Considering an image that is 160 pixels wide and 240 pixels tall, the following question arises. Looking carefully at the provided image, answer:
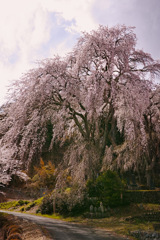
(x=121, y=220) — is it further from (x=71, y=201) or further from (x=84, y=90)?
(x=84, y=90)

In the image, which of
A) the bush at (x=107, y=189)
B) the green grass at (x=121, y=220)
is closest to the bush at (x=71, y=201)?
the green grass at (x=121, y=220)

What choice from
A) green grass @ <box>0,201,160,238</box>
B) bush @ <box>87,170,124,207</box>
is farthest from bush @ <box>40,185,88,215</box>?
bush @ <box>87,170,124,207</box>

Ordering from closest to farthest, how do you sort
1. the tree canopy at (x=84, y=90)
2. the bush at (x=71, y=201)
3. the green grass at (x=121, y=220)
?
1. the green grass at (x=121, y=220)
2. the tree canopy at (x=84, y=90)
3. the bush at (x=71, y=201)

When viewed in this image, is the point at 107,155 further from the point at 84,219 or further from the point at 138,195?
the point at 84,219


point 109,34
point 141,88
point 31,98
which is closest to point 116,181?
point 141,88

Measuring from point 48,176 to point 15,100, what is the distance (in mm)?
15392

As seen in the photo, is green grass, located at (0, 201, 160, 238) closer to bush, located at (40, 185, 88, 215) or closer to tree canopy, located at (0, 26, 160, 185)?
bush, located at (40, 185, 88, 215)

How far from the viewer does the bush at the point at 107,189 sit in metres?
13.9

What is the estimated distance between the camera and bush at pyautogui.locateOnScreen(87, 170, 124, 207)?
45.5ft

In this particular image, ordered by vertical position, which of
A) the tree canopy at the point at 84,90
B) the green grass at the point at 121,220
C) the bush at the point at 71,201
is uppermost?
the tree canopy at the point at 84,90

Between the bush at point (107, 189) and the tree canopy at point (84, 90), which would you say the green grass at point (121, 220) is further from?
the tree canopy at point (84, 90)

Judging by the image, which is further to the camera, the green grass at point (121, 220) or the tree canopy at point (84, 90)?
the tree canopy at point (84, 90)

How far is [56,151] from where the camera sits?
36.2 metres

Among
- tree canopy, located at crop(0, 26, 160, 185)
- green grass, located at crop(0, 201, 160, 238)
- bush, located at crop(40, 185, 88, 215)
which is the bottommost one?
green grass, located at crop(0, 201, 160, 238)
